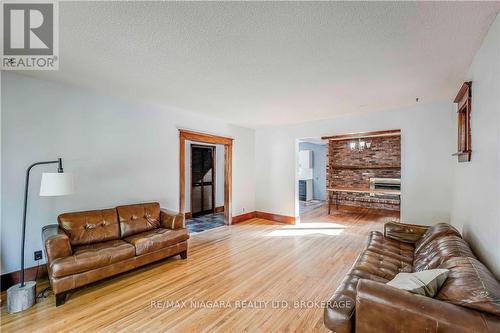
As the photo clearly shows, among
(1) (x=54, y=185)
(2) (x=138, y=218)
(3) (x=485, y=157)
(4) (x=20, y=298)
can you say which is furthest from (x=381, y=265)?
(4) (x=20, y=298)

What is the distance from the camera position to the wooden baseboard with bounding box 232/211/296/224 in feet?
17.8

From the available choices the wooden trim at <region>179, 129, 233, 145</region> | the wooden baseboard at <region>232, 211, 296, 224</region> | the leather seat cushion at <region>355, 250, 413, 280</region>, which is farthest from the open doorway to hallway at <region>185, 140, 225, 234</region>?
the leather seat cushion at <region>355, 250, 413, 280</region>

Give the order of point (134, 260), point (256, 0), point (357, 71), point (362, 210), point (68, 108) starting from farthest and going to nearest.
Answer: point (362, 210)
point (68, 108)
point (134, 260)
point (357, 71)
point (256, 0)

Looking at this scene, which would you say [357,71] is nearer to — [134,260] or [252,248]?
[252,248]

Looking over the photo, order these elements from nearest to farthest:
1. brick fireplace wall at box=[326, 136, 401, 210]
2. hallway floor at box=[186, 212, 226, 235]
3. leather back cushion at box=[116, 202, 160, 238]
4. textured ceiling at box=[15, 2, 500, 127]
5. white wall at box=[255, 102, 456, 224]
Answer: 1. textured ceiling at box=[15, 2, 500, 127]
2. leather back cushion at box=[116, 202, 160, 238]
3. white wall at box=[255, 102, 456, 224]
4. hallway floor at box=[186, 212, 226, 235]
5. brick fireplace wall at box=[326, 136, 401, 210]

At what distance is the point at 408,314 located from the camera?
1.18 meters

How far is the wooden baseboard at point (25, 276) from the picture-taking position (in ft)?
8.11

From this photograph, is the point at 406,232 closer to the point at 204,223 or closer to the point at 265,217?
the point at 265,217

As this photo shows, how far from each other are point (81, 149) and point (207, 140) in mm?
2236

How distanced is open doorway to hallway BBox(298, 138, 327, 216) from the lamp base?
7.96 meters

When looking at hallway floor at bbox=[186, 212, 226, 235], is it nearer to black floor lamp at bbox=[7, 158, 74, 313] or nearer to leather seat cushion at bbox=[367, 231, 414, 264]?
black floor lamp at bbox=[7, 158, 74, 313]

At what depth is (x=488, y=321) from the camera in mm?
1022

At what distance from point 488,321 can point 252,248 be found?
303cm

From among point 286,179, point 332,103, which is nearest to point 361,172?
point 286,179
